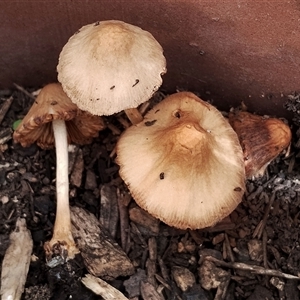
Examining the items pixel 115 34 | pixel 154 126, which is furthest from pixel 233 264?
pixel 115 34

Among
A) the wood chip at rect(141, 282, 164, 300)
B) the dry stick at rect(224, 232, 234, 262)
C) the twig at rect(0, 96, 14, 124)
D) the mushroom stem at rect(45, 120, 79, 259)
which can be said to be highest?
the twig at rect(0, 96, 14, 124)

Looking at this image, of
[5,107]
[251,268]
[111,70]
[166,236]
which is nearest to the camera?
[111,70]

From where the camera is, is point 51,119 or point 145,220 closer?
point 51,119

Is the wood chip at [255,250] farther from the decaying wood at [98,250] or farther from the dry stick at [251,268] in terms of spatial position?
the decaying wood at [98,250]

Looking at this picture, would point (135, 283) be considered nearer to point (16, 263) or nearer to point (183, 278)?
point (183, 278)

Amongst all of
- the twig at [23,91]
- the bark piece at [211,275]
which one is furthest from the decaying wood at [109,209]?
the twig at [23,91]

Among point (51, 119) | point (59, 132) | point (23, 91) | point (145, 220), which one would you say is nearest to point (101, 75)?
point (51, 119)

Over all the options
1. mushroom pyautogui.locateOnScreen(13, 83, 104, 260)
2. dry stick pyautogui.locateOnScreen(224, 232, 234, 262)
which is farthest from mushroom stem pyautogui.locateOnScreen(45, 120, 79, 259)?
dry stick pyautogui.locateOnScreen(224, 232, 234, 262)

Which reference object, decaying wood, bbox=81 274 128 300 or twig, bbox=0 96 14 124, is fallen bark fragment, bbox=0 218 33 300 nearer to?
decaying wood, bbox=81 274 128 300
